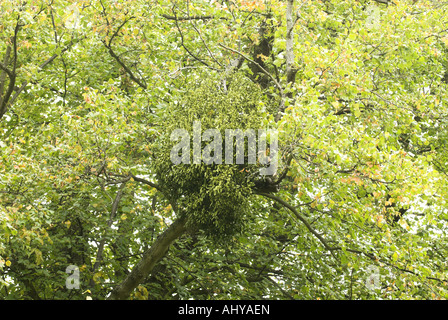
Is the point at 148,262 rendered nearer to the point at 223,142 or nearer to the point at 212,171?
the point at 212,171

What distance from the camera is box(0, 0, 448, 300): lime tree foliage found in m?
6.89

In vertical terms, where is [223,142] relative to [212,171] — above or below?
above

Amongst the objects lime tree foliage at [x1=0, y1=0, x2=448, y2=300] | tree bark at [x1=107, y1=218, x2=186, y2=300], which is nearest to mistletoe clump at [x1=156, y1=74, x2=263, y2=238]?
lime tree foliage at [x1=0, y1=0, x2=448, y2=300]

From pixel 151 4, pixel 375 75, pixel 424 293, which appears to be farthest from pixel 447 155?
pixel 151 4
